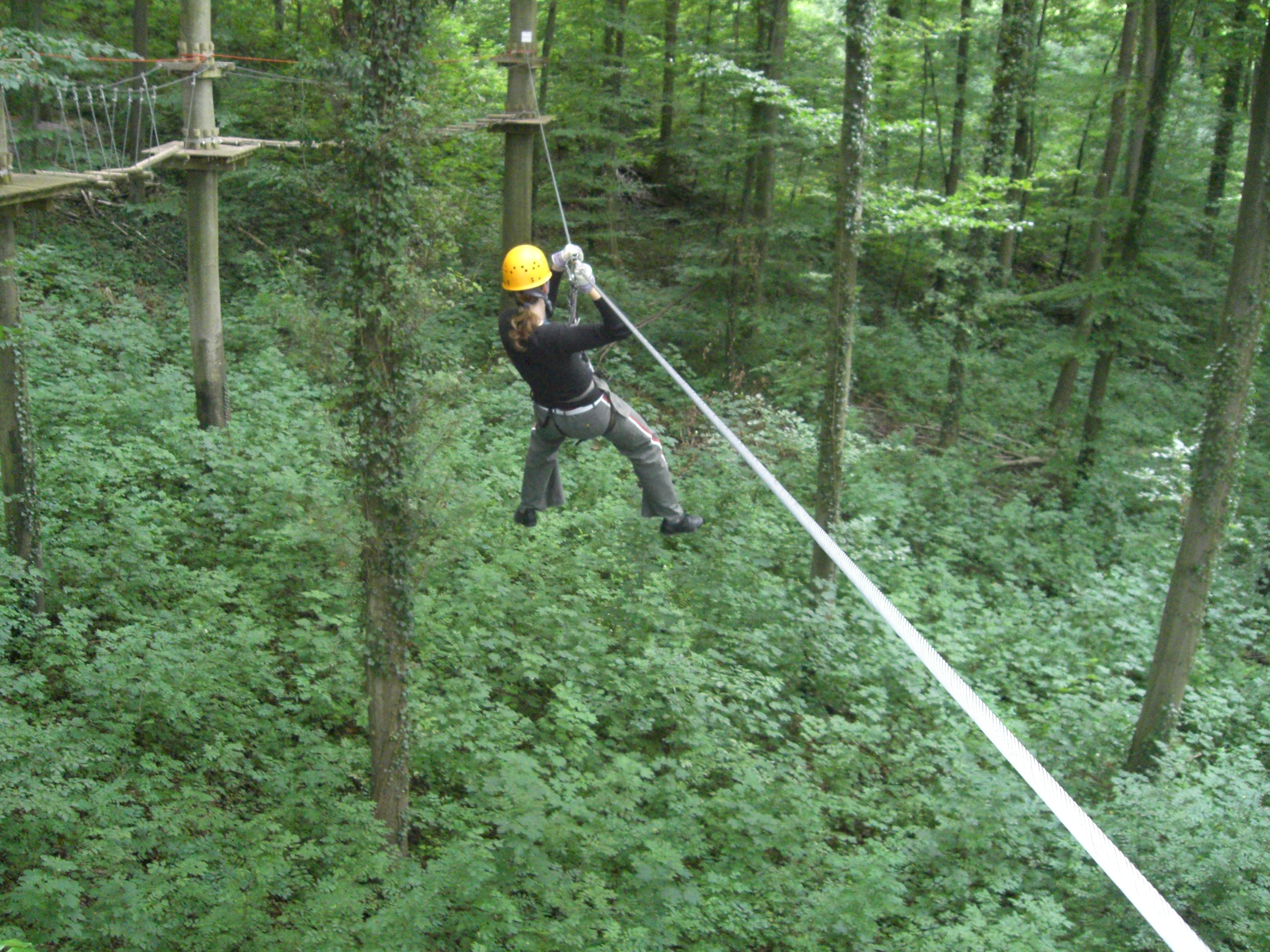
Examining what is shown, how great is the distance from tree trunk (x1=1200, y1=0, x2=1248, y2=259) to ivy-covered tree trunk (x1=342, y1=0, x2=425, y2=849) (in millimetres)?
14300

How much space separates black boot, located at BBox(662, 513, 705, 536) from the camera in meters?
Answer: 5.77

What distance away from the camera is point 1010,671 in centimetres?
850

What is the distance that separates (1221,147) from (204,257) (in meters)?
17.0

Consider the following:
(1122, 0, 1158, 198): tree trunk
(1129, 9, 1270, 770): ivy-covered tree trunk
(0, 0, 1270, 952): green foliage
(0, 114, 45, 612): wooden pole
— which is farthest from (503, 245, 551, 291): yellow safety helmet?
(1122, 0, 1158, 198): tree trunk

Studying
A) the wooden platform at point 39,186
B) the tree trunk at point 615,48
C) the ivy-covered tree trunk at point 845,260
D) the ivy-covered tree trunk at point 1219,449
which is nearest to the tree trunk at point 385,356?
the wooden platform at point 39,186

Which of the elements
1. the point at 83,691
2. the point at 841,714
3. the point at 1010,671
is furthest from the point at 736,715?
the point at 83,691

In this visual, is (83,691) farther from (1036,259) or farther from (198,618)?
(1036,259)

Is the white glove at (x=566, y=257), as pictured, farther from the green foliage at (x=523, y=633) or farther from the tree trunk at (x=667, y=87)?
the tree trunk at (x=667, y=87)

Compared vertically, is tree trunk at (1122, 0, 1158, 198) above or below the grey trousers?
above

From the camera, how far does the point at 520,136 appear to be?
11359 millimetres

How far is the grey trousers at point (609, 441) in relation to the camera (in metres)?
5.33

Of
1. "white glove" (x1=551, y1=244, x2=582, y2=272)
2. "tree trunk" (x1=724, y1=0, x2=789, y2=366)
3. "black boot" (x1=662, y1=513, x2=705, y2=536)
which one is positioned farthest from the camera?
"tree trunk" (x1=724, y1=0, x2=789, y2=366)

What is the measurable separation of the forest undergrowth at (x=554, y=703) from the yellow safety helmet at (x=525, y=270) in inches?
25.4

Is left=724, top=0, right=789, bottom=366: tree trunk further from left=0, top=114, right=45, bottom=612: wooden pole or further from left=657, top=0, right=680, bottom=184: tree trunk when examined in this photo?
left=0, top=114, right=45, bottom=612: wooden pole
